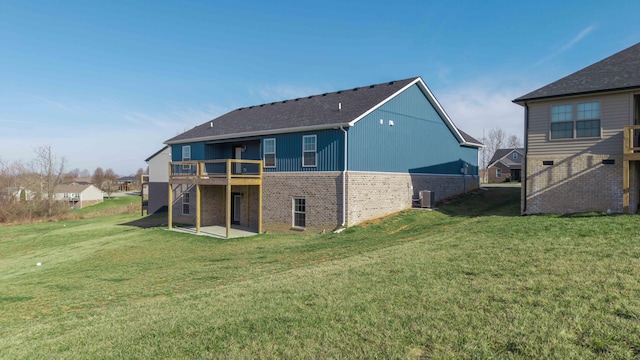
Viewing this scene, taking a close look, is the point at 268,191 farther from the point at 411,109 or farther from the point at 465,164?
the point at 465,164

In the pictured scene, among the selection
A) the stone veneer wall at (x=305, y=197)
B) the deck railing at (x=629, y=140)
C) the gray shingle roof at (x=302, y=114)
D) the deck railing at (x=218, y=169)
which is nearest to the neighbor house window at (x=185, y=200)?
the deck railing at (x=218, y=169)

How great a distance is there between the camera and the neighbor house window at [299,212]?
18.2 metres

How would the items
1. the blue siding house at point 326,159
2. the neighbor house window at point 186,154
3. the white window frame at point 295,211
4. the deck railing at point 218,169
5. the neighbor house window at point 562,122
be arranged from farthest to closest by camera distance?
1. the neighbor house window at point 186,154
2. the deck railing at point 218,169
3. the white window frame at point 295,211
4. the blue siding house at point 326,159
5. the neighbor house window at point 562,122

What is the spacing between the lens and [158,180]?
33781 millimetres

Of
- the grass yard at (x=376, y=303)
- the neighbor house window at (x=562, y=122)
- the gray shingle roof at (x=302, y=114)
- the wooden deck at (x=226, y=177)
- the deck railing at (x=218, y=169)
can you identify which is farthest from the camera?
the deck railing at (x=218, y=169)

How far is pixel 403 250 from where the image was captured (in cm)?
975

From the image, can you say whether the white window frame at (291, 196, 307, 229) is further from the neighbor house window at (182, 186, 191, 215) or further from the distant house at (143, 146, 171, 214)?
the distant house at (143, 146, 171, 214)

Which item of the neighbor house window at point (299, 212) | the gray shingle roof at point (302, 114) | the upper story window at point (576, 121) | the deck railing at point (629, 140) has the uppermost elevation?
the gray shingle roof at point (302, 114)

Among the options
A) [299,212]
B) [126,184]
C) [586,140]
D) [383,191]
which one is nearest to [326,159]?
[299,212]

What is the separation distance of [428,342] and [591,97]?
13640 mm

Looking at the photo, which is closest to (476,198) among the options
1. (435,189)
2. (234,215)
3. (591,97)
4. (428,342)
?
(435,189)

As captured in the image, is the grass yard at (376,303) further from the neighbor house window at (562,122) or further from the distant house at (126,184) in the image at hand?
the distant house at (126,184)

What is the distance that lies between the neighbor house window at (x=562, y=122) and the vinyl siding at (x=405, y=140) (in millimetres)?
7220

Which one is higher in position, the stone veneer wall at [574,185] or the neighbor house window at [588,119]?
the neighbor house window at [588,119]
